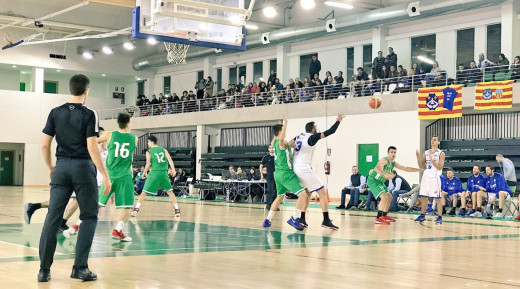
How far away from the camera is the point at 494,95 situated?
2214cm

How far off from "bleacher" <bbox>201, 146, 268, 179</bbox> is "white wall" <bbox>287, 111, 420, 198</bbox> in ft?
7.02

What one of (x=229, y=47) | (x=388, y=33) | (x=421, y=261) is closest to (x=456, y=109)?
(x=388, y=33)

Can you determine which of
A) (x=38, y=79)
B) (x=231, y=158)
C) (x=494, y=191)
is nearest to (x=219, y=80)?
(x=231, y=158)

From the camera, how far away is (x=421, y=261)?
802 cm

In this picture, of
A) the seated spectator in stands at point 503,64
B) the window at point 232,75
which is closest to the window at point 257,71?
the window at point 232,75

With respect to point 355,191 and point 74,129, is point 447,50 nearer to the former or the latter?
point 355,191

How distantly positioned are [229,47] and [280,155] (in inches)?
161

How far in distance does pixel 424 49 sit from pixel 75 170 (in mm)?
24508

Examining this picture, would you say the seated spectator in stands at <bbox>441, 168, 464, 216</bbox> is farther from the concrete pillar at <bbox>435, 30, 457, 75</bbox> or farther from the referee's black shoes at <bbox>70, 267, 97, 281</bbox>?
the referee's black shoes at <bbox>70, 267, 97, 281</bbox>

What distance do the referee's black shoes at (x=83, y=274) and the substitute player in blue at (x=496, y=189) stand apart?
1446 centimetres

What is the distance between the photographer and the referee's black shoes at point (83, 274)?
Answer: 240 inches

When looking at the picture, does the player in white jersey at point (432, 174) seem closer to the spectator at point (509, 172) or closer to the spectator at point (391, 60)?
the spectator at point (509, 172)

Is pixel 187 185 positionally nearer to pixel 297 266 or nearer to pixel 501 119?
pixel 501 119

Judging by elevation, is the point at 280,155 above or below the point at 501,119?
below
